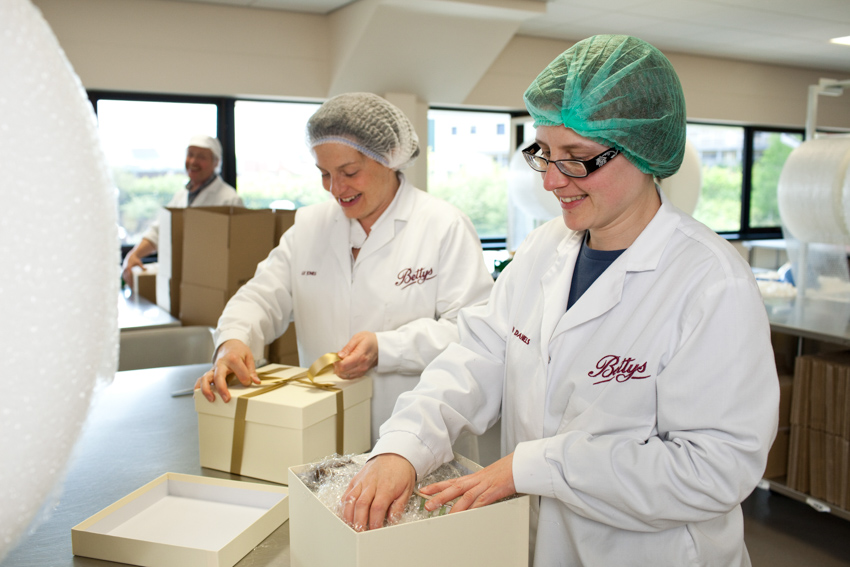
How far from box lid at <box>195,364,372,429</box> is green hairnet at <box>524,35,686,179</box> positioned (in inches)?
24.9

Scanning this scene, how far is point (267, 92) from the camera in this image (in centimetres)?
502

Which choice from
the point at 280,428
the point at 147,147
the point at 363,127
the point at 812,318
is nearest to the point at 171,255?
the point at 363,127

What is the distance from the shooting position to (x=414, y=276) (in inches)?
66.3

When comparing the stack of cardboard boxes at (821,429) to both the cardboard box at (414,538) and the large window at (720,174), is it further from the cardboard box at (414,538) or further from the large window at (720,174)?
the large window at (720,174)

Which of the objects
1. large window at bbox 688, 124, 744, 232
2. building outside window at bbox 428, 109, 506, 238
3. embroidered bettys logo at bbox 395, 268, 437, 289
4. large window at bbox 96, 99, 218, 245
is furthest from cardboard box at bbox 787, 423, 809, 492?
large window at bbox 688, 124, 744, 232

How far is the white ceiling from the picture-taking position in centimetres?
478

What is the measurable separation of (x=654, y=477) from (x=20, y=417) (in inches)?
32.5

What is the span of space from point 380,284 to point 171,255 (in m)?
1.55

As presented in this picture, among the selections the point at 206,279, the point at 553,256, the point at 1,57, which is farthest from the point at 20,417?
the point at 206,279

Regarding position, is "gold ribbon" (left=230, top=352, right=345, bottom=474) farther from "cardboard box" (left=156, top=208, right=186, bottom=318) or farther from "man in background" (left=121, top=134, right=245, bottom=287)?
"man in background" (left=121, top=134, right=245, bottom=287)

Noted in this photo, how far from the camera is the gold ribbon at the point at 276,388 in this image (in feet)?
4.05

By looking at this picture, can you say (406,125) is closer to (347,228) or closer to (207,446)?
(347,228)

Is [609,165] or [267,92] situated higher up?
[267,92]

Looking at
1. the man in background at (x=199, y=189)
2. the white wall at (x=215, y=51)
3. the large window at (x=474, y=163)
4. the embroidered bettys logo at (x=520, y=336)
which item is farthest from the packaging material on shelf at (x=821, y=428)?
the large window at (x=474, y=163)
